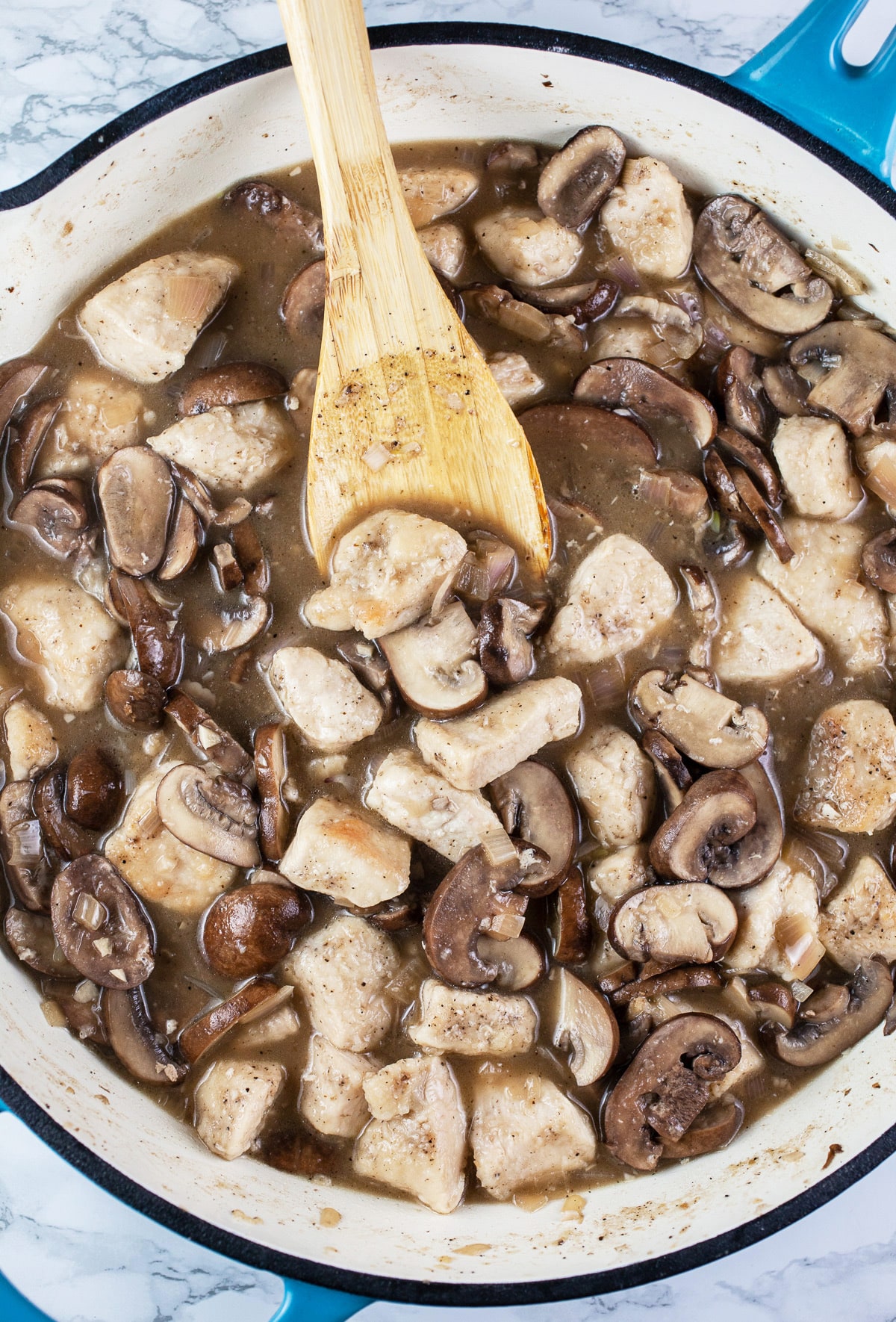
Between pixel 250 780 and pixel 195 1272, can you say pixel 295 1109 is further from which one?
pixel 250 780

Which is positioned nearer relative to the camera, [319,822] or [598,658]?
[319,822]

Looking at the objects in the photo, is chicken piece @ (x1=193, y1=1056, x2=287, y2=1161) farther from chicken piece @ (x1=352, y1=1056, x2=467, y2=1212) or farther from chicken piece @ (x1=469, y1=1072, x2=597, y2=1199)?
chicken piece @ (x1=469, y1=1072, x2=597, y2=1199)

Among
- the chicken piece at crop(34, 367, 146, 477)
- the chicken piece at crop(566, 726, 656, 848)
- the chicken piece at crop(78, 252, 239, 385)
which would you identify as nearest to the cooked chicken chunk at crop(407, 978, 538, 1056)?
the chicken piece at crop(566, 726, 656, 848)

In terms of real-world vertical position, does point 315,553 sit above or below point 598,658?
above

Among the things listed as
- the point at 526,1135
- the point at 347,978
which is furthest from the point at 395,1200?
the point at 347,978

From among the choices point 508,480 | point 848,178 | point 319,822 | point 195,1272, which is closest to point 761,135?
point 848,178

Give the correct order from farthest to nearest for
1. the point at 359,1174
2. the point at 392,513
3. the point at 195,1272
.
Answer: the point at 195,1272, the point at 359,1174, the point at 392,513

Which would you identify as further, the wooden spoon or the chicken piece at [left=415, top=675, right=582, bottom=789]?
the wooden spoon
